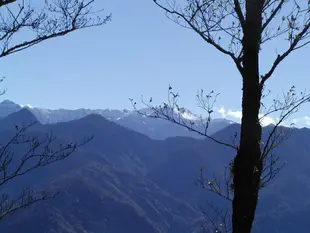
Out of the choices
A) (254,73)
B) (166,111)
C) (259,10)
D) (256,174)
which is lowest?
(256,174)

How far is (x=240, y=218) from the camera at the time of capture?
864cm

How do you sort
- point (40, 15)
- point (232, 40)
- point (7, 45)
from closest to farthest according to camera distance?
1. point (232, 40)
2. point (7, 45)
3. point (40, 15)

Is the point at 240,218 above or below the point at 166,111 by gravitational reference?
below

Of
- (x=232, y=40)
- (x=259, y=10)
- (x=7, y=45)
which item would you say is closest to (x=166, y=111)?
(x=232, y=40)

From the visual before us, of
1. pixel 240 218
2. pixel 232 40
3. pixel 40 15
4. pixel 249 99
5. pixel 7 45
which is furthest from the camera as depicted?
pixel 40 15

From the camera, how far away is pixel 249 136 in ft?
29.5

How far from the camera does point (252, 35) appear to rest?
9.61 meters

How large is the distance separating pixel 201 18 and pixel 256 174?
165 inches

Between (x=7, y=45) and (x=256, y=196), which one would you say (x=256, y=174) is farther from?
(x=7, y=45)

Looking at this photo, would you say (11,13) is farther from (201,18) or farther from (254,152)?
(254,152)

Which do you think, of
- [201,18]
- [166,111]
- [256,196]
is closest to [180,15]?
[201,18]

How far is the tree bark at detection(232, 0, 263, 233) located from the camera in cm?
867

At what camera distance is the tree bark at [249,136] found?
867cm

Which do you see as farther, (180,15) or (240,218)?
(180,15)
